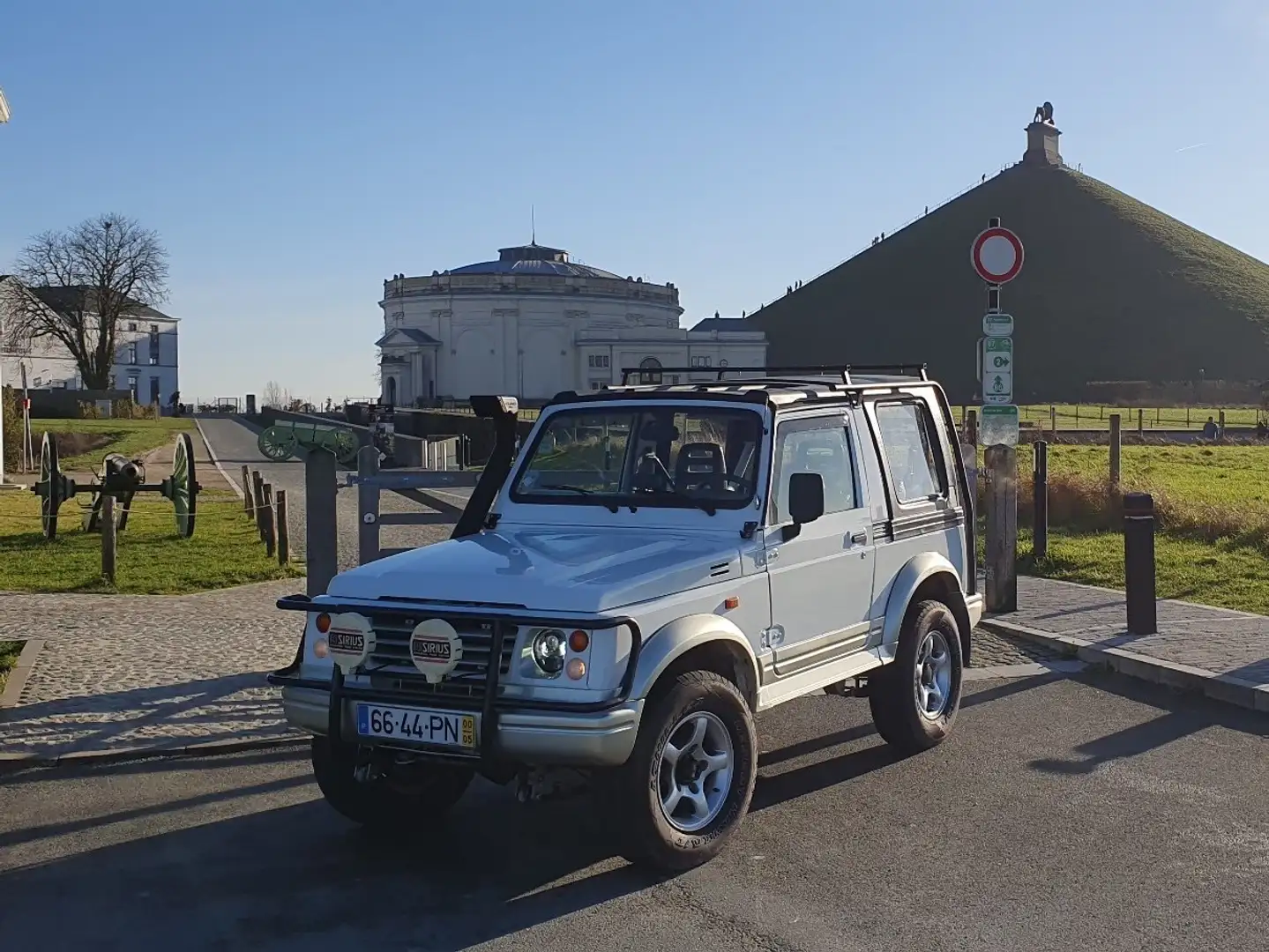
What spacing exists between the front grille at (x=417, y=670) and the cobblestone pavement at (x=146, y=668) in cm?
269

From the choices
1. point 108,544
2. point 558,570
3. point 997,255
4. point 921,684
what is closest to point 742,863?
point 558,570

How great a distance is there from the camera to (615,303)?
5012 inches

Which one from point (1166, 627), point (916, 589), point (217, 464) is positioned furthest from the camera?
point (217, 464)

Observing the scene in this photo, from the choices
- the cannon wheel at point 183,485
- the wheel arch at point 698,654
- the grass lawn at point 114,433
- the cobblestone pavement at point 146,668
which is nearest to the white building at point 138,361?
the grass lawn at point 114,433

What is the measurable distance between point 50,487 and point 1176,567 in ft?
46.3

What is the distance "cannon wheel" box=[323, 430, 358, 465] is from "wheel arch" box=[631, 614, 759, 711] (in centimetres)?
442

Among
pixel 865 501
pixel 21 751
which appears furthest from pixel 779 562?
pixel 21 751

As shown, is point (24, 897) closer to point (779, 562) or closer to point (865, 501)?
point (779, 562)

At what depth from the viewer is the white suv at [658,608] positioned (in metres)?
5.91

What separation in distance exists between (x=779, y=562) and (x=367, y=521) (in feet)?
12.5

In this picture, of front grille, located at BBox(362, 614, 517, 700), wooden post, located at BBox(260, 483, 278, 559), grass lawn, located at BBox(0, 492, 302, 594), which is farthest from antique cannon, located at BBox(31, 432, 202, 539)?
front grille, located at BBox(362, 614, 517, 700)

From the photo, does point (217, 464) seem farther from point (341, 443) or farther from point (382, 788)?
point (382, 788)

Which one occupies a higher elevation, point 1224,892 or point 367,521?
point 367,521

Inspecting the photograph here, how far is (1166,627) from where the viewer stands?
11984 mm
